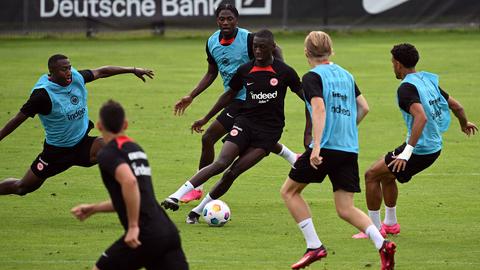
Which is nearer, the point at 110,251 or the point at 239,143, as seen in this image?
the point at 110,251

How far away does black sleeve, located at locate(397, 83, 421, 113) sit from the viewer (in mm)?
11384

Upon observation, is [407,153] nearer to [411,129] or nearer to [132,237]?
[411,129]

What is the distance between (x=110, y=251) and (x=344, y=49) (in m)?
23.9

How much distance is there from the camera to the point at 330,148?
10617mm

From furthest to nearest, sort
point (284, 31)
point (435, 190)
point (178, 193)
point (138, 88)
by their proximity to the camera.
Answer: point (284, 31) → point (138, 88) → point (435, 190) → point (178, 193)

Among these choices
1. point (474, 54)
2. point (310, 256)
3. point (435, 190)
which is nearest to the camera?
point (310, 256)

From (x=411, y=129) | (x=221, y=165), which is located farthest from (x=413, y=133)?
(x=221, y=165)

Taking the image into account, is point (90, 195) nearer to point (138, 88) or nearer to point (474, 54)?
point (138, 88)

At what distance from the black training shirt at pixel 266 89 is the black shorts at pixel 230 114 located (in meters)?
0.88

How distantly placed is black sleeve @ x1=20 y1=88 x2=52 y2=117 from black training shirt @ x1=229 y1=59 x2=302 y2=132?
239 centimetres

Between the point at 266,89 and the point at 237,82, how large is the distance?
→ 51 cm

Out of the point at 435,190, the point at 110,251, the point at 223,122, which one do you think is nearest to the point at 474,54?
the point at 435,190

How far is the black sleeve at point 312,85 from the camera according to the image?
10477mm

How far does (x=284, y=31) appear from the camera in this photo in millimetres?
35250
